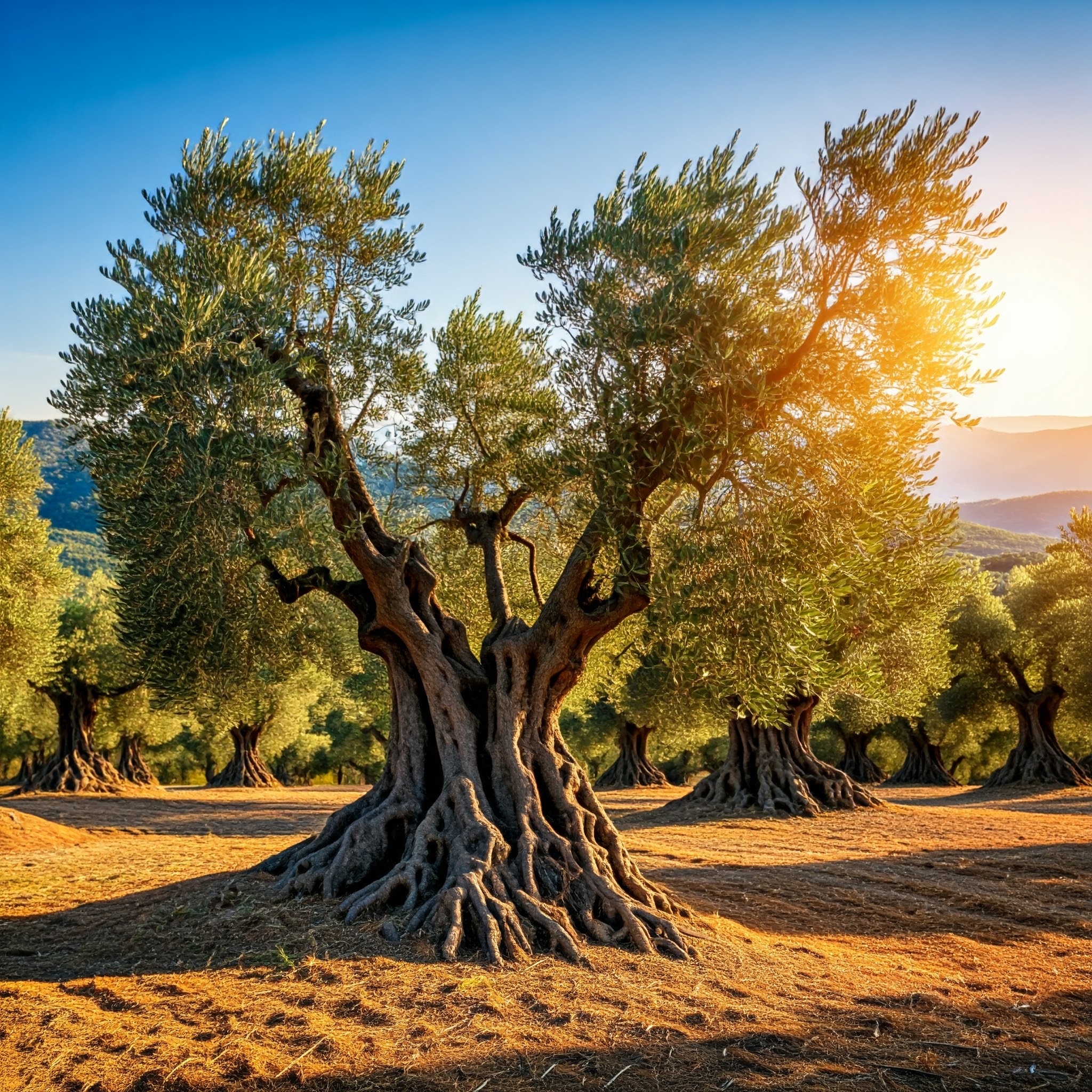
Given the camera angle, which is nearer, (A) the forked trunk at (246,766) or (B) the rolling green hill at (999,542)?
(A) the forked trunk at (246,766)

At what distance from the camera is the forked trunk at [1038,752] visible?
38.4m

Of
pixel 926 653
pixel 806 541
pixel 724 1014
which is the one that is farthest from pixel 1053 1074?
pixel 926 653

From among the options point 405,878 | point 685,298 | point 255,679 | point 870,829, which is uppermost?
point 685,298

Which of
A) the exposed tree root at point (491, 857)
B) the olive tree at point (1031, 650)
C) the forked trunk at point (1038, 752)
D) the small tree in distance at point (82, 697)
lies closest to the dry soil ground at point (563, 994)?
the exposed tree root at point (491, 857)

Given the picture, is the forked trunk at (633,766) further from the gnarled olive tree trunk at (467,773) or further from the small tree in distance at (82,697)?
the gnarled olive tree trunk at (467,773)

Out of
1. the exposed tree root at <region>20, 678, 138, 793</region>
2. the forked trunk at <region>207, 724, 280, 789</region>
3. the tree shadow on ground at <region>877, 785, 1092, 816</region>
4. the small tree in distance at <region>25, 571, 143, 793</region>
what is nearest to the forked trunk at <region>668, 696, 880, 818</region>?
the tree shadow on ground at <region>877, 785, 1092, 816</region>

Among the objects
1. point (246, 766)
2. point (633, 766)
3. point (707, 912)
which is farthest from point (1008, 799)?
point (246, 766)

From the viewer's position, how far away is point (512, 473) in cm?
1321

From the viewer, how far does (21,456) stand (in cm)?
2458

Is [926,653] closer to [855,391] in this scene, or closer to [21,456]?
[855,391]

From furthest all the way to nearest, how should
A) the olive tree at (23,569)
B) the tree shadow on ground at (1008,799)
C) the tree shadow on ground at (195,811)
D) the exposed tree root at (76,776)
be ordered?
1. the exposed tree root at (76,776)
2. the tree shadow on ground at (1008,799)
3. the olive tree at (23,569)
4. the tree shadow on ground at (195,811)

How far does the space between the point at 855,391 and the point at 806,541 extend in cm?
198

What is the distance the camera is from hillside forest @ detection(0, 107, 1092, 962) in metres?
9.30

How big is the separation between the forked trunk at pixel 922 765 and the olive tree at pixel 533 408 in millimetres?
45250
